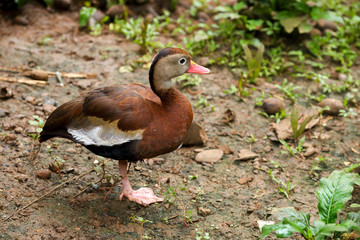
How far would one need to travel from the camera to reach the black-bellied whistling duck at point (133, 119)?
133 inches

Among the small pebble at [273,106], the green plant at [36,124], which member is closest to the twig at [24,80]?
the green plant at [36,124]

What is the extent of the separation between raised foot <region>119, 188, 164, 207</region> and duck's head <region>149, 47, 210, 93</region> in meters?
0.93

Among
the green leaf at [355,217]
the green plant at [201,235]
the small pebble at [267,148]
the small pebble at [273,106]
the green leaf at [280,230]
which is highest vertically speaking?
the green leaf at [280,230]

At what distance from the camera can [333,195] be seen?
313 centimetres

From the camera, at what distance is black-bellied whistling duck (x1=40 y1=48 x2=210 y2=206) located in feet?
11.1

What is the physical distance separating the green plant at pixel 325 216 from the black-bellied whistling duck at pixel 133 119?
3.61ft

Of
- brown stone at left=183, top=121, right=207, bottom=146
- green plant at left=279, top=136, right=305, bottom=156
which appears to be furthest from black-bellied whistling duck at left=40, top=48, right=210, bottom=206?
green plant at left=279, top=136, right=305, bottom=156

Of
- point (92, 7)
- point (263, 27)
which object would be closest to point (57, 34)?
point (92, 7)

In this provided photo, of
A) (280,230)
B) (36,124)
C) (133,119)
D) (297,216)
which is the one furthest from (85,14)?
(280,230)

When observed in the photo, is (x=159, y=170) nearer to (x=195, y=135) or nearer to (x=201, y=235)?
(x=195, y=135)

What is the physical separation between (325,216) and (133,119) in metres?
1.68

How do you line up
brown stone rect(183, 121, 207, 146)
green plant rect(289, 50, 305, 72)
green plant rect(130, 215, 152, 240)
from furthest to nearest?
1. green plant rect(289, 50, 305, 72)
2. brown stone rect(183, 121, 207, 146)
3. green plant rect(130, 215, 152, 240)

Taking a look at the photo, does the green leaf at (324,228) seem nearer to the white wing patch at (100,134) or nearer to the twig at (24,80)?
the white wing patch at (100,134)

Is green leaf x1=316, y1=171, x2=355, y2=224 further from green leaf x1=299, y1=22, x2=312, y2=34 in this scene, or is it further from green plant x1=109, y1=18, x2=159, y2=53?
green plant x1=109, y1=18, x2=159, y2=53
